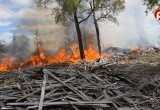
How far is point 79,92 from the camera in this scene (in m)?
10.5

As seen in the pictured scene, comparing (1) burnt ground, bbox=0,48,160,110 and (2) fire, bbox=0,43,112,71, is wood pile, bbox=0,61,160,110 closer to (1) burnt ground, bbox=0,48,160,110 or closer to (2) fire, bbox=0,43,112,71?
(1) burnt ground, bbox=0,48,160,110

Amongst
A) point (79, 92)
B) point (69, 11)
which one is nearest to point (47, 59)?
point (69, 11)

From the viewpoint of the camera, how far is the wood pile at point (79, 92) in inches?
385

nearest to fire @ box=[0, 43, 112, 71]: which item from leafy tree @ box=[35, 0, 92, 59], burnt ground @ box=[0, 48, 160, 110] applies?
leafy tree @ box=[35, 0, 92, 59]

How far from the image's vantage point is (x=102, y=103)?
32.5 feet

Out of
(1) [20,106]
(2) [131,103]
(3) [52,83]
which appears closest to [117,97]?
(2) [131,103]

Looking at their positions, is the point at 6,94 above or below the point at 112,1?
below

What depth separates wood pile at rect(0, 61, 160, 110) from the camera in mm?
9781

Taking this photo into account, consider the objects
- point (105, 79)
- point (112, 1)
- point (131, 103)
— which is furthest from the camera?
point (112, 1)

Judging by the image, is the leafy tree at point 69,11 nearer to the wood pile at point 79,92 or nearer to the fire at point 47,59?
the fire at point 47,59

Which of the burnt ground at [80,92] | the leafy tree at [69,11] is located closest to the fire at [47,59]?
the leafy tree at [69,11]

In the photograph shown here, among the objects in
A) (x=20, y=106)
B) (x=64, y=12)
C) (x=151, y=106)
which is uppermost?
(x=64, y=12)

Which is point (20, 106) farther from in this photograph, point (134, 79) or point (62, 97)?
point (134, 79)

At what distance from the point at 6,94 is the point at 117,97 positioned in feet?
11.5
